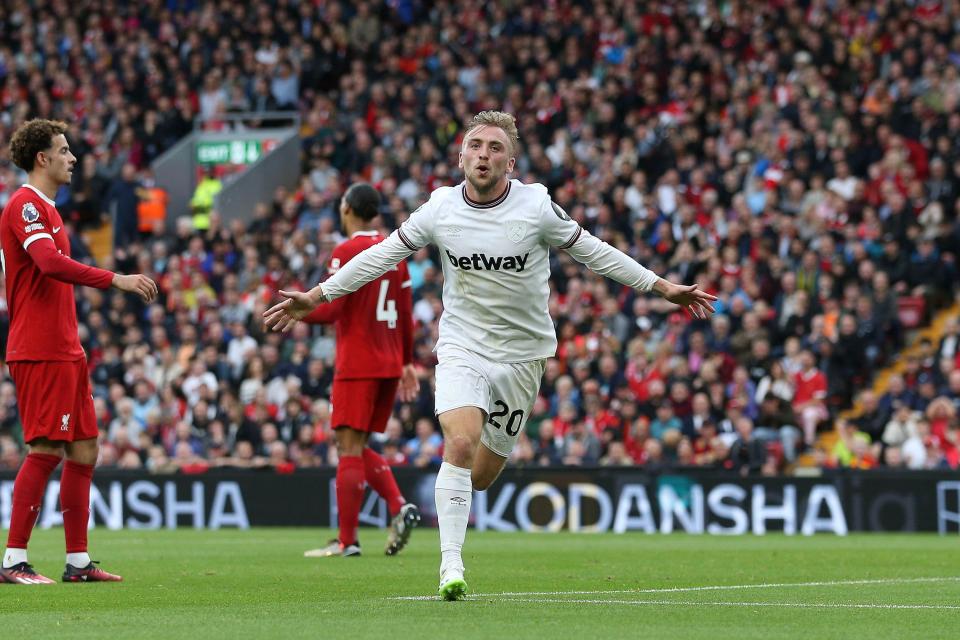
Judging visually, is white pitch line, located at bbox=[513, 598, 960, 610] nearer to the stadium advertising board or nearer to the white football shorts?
the white football shorts

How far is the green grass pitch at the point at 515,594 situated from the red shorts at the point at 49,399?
878mm

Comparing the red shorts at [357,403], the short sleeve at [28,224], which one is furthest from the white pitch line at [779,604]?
the red shorts at [357,403]

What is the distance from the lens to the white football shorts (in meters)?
8.41

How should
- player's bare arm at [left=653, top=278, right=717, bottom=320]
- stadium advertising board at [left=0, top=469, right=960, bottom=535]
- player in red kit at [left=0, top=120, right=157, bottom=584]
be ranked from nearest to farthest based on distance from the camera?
player's bare arm at [left=653, top=278, right=717, bottom=320] → player in red kit at [left=0, top=120, right=157, bottom=584] → stadium advertising board at [left=0, top=469, right=960, bottom=535]

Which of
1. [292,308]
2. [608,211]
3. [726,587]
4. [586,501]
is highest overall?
[608,211]

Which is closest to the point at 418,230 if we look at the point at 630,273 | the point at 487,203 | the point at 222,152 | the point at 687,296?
the point at 487,203

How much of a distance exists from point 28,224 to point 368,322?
3342 mm

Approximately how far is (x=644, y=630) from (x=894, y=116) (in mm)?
16011

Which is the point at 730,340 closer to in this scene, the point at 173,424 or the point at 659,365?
the point at 659,365

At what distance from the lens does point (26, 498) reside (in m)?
9.59

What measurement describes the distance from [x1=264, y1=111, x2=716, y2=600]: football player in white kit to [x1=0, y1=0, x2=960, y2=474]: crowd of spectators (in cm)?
1013

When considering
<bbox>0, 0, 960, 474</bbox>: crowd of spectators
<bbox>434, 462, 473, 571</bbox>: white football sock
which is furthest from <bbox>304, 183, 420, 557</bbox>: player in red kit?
<bbox>0, 0, 960, 474</bbox>: crowd of spectators

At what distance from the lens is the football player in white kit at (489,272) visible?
8.46 metres

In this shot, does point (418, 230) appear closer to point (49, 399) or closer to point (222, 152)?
point (49, 399)
